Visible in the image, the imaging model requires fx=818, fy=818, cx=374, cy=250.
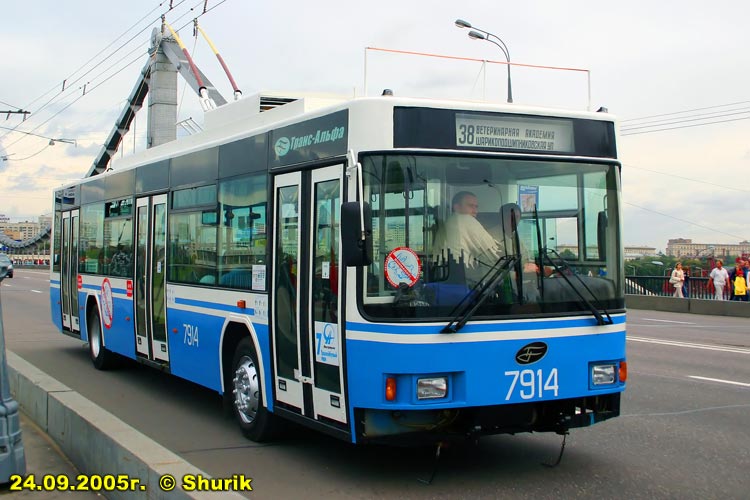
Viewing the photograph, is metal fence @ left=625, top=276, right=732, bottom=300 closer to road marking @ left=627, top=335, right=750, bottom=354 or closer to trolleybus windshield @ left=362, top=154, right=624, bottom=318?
road marking @ left=627, top=335, right=750, bottom=354

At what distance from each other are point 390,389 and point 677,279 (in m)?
24.2

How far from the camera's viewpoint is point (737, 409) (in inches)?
357

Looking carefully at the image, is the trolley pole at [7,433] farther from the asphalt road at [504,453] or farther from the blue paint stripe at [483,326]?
the blue paint stripe at [483,326]

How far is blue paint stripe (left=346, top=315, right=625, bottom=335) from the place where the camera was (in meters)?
5.60

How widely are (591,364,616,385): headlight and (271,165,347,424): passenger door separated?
192 cm

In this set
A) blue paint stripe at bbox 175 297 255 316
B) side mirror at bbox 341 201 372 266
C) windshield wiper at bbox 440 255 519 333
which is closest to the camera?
side mirror at bbox 341 201 372 266

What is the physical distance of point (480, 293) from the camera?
5773 millimetres

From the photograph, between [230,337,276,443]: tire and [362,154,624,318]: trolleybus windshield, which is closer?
[362,154,624,318]: trolleybus windshield

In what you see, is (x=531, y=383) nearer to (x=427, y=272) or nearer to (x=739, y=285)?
(x=427, y=272)

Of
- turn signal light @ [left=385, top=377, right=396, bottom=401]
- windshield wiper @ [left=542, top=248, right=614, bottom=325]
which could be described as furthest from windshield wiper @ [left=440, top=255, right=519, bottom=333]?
turn signal light @ [left=385, top=377, right=396, bottom=401]

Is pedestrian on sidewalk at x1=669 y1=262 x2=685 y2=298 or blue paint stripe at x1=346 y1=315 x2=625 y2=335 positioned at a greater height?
blue paint stripe at x1=346 y1=315 x2=625 y2=335

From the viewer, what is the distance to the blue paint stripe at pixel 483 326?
5.60m

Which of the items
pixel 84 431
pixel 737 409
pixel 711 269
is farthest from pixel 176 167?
pixel 711 269

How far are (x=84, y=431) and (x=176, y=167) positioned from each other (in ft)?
13.2
